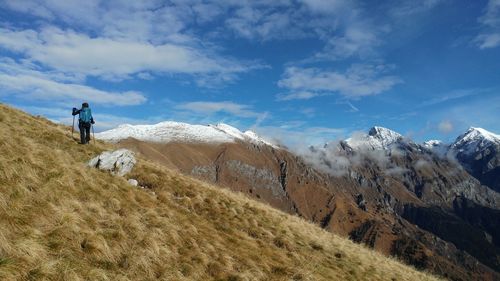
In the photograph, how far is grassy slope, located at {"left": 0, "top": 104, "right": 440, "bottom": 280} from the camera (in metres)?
10.9

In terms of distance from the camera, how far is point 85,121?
29609 millimetres

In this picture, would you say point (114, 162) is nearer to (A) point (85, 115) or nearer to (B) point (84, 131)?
(B) point (84, 131)

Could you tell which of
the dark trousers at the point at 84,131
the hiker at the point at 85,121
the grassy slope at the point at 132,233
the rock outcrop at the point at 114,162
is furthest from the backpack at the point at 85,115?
the rock outcrop at the point at 114,162

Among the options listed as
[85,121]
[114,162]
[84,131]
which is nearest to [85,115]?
[85,121]

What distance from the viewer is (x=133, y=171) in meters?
24.6

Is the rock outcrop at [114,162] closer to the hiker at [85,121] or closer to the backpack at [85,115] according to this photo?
the hiker at [85,121]

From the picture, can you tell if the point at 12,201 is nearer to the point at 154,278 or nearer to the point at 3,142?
the point at 154,278

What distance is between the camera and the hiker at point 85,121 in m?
28.9

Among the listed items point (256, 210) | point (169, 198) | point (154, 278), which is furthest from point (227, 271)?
point (256, 210)

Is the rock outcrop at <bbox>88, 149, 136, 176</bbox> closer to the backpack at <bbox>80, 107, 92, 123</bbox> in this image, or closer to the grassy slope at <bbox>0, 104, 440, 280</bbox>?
the grassy slope at <bbox>0, 104, 440, 280</bbox>

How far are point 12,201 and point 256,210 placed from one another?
1674 centimetres

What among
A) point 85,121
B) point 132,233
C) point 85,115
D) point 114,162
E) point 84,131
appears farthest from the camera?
point 85,115

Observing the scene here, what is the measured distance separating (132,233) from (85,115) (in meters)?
18.3

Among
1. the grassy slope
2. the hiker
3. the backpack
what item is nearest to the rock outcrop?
the grassy slope
